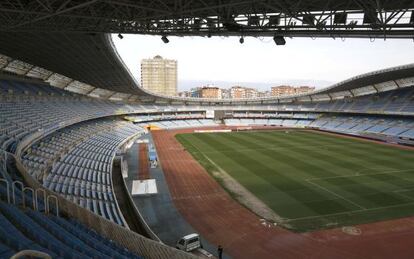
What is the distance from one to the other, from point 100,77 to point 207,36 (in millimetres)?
26747

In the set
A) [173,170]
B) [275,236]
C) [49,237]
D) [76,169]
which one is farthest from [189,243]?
[173,170]

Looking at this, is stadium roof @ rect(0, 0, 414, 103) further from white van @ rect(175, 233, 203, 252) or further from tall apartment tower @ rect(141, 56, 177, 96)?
tall apartment tower @ rect(141, 56, 177, 96)

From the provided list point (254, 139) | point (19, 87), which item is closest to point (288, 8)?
point (19, 87)

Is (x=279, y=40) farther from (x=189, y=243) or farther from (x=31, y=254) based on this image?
(x=31, y=254)

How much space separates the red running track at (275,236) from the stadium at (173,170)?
0.10 meters

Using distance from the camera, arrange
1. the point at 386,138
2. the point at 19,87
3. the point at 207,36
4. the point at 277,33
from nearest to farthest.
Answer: the point at 277,33 < the point at 207,36 < the point at 19,87 < the point at 386,138

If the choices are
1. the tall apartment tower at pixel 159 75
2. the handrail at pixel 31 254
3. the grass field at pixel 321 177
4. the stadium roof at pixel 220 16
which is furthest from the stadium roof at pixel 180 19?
the tall apartment tower at pixel 159 75

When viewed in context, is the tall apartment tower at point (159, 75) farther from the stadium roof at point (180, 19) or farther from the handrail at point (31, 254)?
the handrail at point (31, 254)

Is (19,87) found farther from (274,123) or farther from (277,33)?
(274,123)

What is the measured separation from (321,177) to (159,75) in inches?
6269

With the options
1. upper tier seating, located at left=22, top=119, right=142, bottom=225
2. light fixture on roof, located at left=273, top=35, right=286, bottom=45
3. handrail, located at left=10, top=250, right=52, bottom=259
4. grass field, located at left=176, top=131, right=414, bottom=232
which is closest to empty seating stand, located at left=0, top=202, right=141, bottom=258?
handrail, located at left=10, top=250, right=52, bottom=259

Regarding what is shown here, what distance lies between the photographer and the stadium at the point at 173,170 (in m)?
8.55

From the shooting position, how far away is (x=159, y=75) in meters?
177

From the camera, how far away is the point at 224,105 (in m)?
82.9
